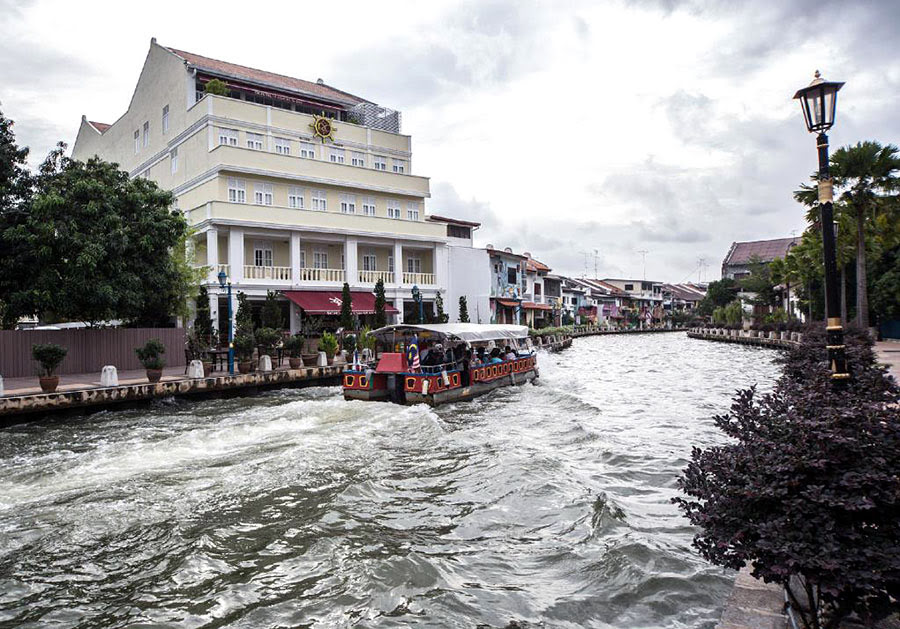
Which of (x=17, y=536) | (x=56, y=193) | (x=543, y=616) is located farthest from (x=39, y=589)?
(x=56, y=193)

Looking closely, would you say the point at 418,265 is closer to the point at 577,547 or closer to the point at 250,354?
the point at 250,354

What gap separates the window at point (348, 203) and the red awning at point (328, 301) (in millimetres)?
4803

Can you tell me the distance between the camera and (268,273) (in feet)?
92.0

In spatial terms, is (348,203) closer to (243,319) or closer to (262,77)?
(262,77)

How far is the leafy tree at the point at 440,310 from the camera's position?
32.5m

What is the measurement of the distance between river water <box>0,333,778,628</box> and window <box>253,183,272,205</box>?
56.7ft

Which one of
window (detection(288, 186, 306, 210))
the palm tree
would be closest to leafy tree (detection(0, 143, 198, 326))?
window (detection(288, 186, 306, 210))

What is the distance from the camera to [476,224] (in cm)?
4303

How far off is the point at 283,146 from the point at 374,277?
8.45 metres

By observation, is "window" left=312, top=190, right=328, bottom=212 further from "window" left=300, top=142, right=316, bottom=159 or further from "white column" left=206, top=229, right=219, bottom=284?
"white column" left=206, top=229, right=219, bottom=284

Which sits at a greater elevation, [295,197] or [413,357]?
[295,197]

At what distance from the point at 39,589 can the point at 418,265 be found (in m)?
31.2

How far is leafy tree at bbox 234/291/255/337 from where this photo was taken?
21067 mm

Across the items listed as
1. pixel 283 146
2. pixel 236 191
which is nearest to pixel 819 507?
pixel 236 191
